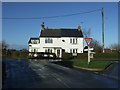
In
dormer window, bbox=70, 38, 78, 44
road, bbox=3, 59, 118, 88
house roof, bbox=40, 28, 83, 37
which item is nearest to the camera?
road, bbox=3, 59, 118, 88

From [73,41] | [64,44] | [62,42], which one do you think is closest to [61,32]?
[62,42]

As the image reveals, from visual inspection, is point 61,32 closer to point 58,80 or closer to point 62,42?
point 62,42

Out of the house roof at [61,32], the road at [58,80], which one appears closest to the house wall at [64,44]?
the house roof at [61,32]

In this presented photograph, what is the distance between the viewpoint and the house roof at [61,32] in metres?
56.6

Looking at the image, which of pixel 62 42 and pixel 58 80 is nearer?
pixel 58 80

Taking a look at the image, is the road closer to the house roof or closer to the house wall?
the house wall

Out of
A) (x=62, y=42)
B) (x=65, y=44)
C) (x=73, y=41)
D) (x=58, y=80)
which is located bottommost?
(x=58, y=80)

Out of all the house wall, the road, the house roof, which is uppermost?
the house roof

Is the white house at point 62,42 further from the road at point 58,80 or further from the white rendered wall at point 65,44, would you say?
the road at point 58,80

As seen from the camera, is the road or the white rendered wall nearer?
the road

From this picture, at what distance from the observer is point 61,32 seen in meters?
58.1

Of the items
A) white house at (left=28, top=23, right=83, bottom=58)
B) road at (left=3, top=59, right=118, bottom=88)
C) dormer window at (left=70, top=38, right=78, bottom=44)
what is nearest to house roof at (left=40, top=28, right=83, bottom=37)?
white house at (left=28, top=23, right=83, bottom=58)

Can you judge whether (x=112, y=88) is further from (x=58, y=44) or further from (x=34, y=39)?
(x=34, y=39)

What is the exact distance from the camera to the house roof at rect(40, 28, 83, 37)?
56562 mm
